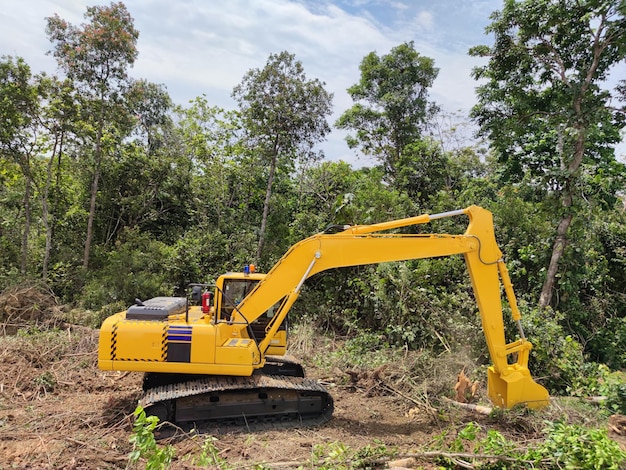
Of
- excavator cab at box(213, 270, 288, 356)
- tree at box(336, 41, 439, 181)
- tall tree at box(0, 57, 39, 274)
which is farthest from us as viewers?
tree at box(336, 41, 439, 181)

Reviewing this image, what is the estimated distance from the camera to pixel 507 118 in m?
10.3

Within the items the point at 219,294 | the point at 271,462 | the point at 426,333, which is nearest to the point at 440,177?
the point at 426,333

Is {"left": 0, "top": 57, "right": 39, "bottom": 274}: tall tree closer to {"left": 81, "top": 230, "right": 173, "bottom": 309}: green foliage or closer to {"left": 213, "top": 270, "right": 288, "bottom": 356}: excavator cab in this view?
{"left": 81, "top": 230, "right": 173, "bottom": 309}: green foliage

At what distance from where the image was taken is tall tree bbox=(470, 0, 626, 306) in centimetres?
903

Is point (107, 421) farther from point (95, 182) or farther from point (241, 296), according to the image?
point (95, 182)

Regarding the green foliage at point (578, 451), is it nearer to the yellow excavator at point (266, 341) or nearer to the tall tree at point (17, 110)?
the yellow excavator at point (266, 341)

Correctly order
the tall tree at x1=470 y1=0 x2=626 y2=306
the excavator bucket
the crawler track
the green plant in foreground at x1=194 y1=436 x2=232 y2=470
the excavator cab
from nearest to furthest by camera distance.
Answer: the green plant in foreground at x1=194 y1=436 x2=232 y2=470 → the crawler track → the excavator bucket → the excavator cab → the tall tree at x1=470 y1=0 x2=626 y2=306

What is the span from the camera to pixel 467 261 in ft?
18.5

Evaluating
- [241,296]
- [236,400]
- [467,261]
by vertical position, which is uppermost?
[467,261]

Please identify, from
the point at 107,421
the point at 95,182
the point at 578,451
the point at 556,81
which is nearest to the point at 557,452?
the point at 578,451

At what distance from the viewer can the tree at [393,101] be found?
1745 cm

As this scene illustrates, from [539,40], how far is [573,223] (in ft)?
14.0

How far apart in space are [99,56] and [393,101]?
10708mm

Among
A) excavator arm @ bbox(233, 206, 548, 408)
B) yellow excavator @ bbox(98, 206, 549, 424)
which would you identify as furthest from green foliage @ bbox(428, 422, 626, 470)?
yellow excavator @ bbox(98, 206, 549, 424)
